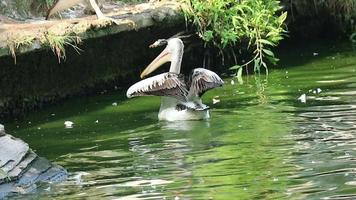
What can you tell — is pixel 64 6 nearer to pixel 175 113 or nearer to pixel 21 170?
pixel 175 113

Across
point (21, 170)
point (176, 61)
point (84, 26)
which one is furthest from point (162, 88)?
point (21, 170)

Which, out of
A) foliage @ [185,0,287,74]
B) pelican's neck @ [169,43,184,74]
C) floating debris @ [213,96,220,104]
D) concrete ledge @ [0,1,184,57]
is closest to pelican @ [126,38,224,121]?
pelican's neck @ [169,43,184,74]

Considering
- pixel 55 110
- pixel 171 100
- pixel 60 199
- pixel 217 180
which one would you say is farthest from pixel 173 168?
pixel 55 110

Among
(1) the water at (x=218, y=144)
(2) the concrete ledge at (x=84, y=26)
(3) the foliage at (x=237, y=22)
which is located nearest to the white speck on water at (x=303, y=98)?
(1) the water at (x=218, y=144)

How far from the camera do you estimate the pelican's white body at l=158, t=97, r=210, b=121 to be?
32.1 feet

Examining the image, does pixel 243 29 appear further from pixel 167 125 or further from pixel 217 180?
pixel 217 180

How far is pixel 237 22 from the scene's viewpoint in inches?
513

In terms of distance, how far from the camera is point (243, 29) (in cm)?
1323

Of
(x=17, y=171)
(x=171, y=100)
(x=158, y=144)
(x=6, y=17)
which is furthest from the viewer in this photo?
(x=6, y=17)

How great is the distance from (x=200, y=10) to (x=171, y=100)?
321 centimetres

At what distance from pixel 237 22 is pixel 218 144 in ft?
16.9

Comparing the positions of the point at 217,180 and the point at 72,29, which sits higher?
the point at 72,29

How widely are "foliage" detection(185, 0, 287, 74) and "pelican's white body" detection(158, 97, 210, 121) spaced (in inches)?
117

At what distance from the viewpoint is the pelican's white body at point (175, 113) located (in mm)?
9773
